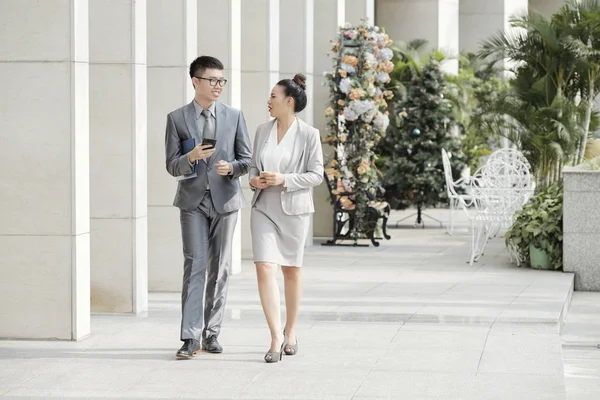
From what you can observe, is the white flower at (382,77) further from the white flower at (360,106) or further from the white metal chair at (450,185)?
the white metal chair at (450,185)

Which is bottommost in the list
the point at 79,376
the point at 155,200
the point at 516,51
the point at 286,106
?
the point at 79,376

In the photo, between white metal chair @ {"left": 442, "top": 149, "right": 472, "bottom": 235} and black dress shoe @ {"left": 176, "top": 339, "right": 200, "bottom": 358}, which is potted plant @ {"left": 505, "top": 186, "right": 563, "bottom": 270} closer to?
white metal chair @ {"left": 442, "top": 149, "right": 472, "bottom": 235}

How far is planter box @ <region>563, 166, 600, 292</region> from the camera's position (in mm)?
12312

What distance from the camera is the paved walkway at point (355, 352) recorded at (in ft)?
22.1

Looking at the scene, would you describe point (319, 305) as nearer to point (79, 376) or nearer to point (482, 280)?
point (482, 280)

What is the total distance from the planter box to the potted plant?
0.31 metres

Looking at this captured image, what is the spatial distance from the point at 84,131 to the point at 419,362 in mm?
2866

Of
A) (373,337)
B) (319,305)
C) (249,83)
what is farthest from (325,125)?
(373,337)

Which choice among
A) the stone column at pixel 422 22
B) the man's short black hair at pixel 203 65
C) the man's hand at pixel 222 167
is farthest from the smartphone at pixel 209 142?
the stone column at pixel 422 22

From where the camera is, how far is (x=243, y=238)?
47.6ft

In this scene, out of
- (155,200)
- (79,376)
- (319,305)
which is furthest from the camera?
(155,200)

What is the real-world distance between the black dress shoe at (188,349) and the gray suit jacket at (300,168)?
989 mm

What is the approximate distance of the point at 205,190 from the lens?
7699mm

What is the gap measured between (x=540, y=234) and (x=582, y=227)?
699mm
